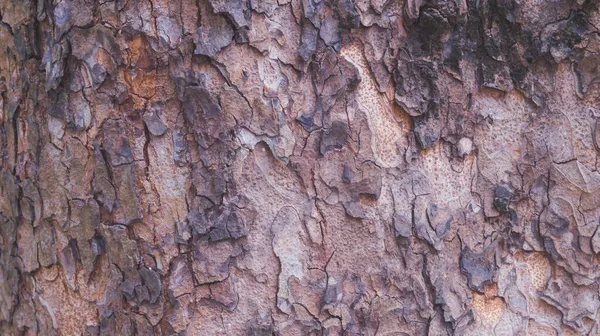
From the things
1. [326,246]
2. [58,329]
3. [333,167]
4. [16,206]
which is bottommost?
[58,329]

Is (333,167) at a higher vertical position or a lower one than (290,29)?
lower

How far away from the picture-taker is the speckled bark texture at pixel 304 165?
96 cm

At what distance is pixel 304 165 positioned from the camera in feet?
3.23

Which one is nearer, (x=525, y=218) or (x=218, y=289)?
(x=218, y=289)

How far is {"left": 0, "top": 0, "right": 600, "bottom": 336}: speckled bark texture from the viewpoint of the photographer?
3.16ft

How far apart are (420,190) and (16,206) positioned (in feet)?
2.58

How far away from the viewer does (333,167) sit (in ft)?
3.26

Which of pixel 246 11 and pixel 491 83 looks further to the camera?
pixel 491 83

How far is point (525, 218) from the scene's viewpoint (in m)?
1.10

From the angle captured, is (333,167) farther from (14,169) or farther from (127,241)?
(14,169)

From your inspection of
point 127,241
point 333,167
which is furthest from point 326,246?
point 127,241

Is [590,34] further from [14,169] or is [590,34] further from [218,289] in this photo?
[14,169]

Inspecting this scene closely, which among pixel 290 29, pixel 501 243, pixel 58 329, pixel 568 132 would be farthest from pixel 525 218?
pixel 58 329

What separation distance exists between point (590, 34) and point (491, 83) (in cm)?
21
